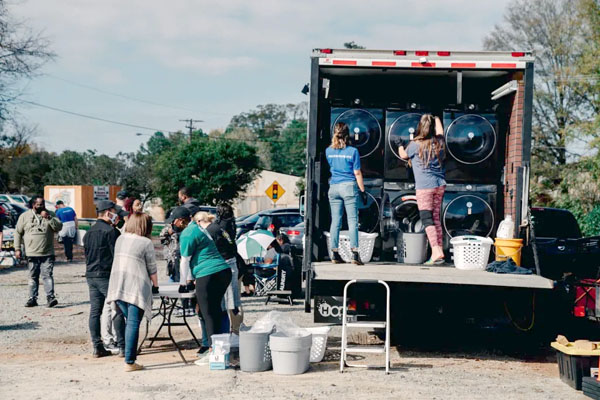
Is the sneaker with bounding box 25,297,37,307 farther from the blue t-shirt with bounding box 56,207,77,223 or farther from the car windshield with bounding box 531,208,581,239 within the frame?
the car windshield with bounding box 531,208,581,239

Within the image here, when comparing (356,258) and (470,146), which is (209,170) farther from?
(356,258)

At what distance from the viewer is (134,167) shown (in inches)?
2309

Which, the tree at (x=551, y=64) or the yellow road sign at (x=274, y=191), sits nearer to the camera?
the yellow road sign at (x=274, y=191)

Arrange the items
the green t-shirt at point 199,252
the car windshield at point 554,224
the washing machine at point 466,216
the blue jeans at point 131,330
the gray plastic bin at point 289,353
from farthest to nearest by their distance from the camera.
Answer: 1. the car windshield at point 554,224
2. the washing machine at point 466,216
3. the green t-shirt at point 199,252
4. the blue jeans at point 131,330
5. the gray plastic bin at point 289,353

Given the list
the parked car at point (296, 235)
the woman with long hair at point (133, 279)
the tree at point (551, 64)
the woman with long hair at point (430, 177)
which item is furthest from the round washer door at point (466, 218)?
the tree at point (551, 64)

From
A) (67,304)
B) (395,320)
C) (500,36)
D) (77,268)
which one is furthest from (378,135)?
(500,36)

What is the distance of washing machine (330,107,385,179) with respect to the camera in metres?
8.68

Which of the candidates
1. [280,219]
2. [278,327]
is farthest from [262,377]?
[280,219]

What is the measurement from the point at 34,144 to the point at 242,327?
75524mm

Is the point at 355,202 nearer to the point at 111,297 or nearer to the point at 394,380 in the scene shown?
the point at 394,380

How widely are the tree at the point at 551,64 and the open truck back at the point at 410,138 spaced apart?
27.0 metres

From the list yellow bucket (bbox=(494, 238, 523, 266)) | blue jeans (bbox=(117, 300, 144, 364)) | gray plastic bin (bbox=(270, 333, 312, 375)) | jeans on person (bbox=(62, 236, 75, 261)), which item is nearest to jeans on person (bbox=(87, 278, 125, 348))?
blue jeans (bbox=(117, 300, 144, 364))

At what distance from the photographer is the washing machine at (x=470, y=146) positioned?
340 inches

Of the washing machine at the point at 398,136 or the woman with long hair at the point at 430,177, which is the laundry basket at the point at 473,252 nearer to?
the woman with long hair at the point at 430,177
